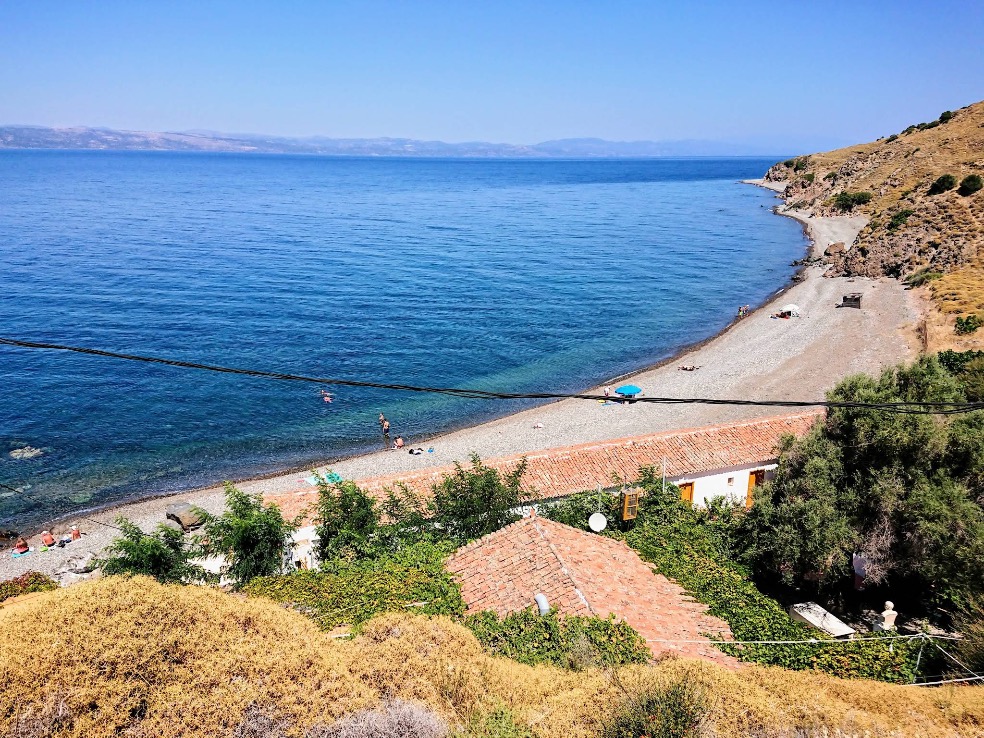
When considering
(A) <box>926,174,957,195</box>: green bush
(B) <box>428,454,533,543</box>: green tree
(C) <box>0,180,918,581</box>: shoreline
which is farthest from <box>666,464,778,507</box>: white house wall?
(A) <box>926,174,957,195</box>: green bush

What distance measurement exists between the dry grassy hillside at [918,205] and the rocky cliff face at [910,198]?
0.27 ft

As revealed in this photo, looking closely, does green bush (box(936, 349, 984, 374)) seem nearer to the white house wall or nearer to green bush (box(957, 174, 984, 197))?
the white house wall

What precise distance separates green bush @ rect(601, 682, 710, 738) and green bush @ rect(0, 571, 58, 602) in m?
15.2

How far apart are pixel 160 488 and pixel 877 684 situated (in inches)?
1080

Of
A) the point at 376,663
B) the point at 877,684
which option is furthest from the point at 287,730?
the point at 877,684

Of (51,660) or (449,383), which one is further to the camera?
(449,383)

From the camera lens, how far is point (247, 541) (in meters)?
16.5

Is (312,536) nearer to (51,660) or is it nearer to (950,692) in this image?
(51,660)

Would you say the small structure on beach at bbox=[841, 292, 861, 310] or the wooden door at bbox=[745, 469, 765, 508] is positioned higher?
the small structure on beach at bbox=[841, 292, 861, 310]

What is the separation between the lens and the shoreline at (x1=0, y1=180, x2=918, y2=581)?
87.6 feet

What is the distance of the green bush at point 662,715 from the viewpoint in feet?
23.9

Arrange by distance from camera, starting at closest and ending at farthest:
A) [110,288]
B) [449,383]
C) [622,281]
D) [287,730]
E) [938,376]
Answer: [287,730] → [938,376] → [449,383] → [110,288] → [622,281]

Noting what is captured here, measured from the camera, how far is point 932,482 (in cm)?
1499

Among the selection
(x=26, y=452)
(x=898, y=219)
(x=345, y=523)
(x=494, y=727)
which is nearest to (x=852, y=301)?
(x=898, y=219)
